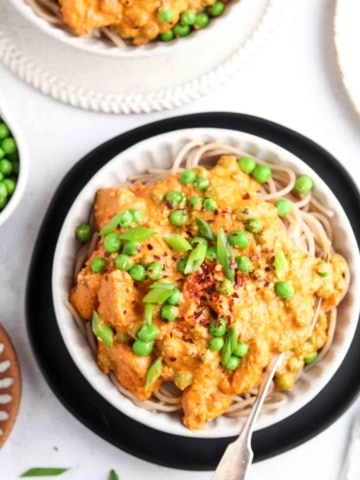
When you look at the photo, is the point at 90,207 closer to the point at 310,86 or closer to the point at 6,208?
the point at 6,208

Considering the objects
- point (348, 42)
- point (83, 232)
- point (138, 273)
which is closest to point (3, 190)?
point (83, 232)

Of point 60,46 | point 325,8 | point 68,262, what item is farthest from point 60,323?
point 325,8

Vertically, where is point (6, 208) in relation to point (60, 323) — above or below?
above

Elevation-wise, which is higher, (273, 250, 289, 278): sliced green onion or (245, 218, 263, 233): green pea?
(245, 218, 263, 233): green pea

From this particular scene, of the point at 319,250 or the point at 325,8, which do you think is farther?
the point at 325,8

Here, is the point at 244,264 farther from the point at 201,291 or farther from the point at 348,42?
the point at 348,42

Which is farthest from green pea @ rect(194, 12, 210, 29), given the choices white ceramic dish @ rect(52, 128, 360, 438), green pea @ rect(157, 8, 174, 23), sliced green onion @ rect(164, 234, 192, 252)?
sliced green onion @ rect(164, 234, 192, 252)

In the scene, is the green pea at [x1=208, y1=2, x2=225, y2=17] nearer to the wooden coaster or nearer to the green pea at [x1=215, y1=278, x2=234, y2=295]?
the green pea at [x1=215, y1=278, x2=234, y2=295]
